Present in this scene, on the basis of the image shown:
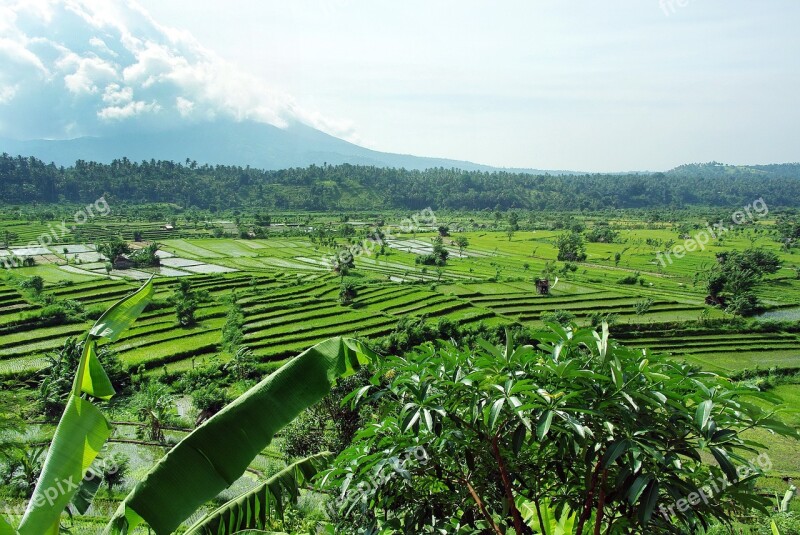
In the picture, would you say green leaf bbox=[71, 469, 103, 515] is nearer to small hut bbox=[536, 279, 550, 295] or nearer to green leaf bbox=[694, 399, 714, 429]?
green leaf bbox=[694, 399, 714, 429]

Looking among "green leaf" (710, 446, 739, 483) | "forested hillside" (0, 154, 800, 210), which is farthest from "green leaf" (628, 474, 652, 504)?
"forested hillside" (0, 154, 800, 210)

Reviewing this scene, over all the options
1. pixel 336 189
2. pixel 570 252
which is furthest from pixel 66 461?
pixel 336 189

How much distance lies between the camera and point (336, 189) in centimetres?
13800

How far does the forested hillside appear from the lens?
117 metres

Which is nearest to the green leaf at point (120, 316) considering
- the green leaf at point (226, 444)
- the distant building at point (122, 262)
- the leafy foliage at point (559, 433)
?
A: the green leaf at point (226, 444)

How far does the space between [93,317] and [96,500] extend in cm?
2208

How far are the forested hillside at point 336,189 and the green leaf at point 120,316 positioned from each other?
12585cm

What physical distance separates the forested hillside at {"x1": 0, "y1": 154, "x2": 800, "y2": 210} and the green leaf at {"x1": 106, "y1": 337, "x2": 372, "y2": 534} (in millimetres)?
126923

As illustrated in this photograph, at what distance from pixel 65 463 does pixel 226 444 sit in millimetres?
1097

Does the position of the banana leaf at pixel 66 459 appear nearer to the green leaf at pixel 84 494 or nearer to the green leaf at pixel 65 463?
the green leaf at pixel 65 463

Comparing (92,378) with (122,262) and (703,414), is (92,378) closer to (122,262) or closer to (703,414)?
(703,414)

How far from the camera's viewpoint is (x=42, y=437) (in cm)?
2067

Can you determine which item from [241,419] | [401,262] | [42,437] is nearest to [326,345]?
[241,419]

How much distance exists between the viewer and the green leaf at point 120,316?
4703mm
